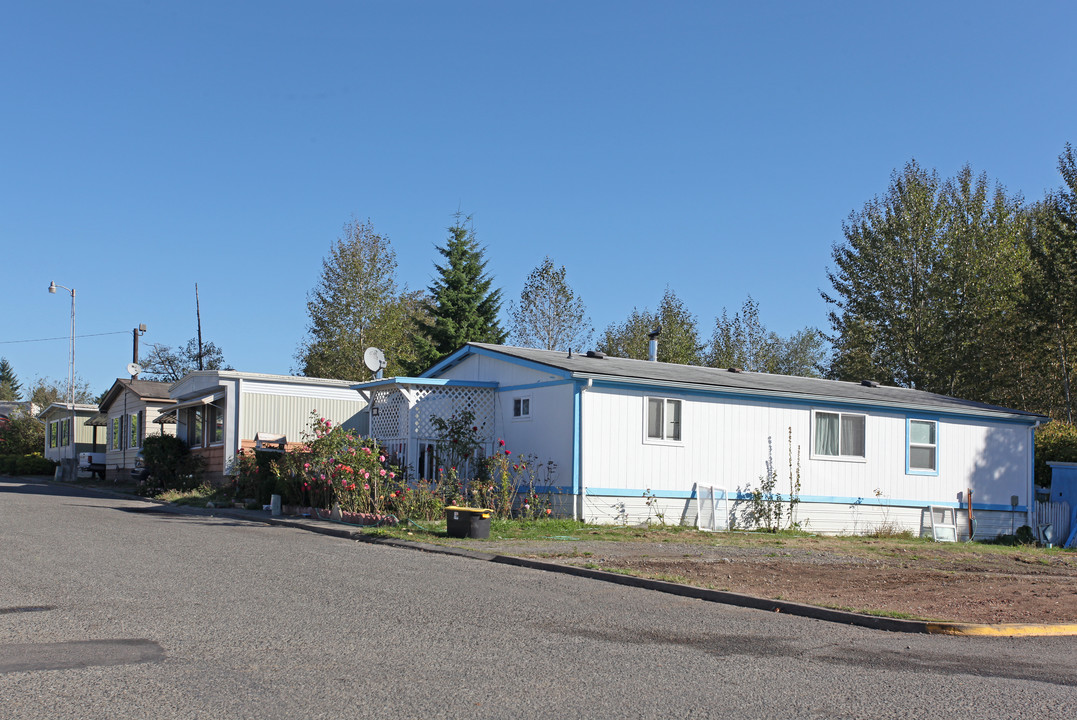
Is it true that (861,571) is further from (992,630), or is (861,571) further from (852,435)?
(852,435)

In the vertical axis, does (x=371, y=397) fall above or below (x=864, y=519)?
above

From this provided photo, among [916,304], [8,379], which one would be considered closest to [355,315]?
[916,304]

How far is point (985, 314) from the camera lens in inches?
Result: 1415

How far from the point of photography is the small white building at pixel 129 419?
35.3 meters

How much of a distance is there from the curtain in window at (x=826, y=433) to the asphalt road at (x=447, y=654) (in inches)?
478

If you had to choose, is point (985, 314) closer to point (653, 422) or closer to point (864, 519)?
point (864, 519)

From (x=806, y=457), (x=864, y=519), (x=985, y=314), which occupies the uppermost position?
(x=985, y=314)

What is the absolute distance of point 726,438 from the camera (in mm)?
20531

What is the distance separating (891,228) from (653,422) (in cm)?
2207

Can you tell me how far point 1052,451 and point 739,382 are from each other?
11035mm

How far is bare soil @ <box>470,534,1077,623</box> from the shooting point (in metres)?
9.88

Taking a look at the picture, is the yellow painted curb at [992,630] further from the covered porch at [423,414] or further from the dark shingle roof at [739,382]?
the covered porch at [423,414]

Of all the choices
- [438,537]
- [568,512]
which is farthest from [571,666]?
[568,512]

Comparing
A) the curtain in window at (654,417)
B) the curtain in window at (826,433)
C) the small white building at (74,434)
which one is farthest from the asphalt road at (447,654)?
the small white building at (74,434)
